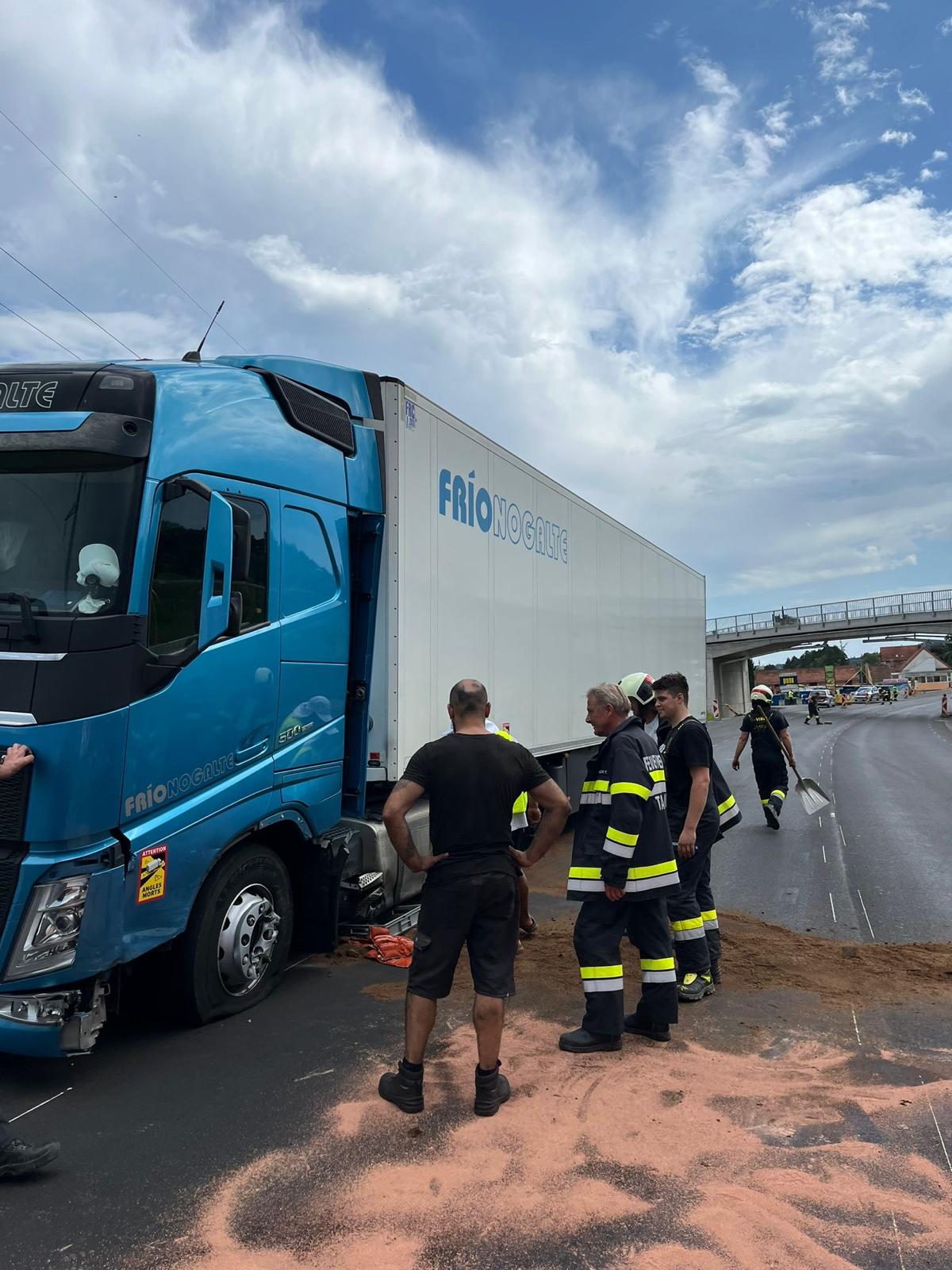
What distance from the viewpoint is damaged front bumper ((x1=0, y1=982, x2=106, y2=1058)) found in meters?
3.46

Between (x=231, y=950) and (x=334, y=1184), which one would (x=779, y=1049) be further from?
(x=231, y=950)

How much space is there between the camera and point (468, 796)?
3668mm

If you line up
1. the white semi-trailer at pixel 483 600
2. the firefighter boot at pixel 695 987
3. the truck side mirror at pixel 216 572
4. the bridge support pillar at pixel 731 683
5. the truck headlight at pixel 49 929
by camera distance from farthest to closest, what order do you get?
the bridge support pillar at pixel 731 683
the white semi-trailer at pixel 483 600
the firefighter boot at pixel 695 987
the truck side mirror at pixel 216 572
the truck headlight at pixel 49 929

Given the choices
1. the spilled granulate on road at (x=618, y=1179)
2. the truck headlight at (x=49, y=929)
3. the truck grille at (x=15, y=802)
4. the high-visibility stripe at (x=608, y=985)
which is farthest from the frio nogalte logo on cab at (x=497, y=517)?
the spilled granulate on road at (x=618, y=1179)

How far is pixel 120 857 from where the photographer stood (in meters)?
3.66

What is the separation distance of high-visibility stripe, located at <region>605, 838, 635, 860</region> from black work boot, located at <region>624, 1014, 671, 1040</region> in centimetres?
93

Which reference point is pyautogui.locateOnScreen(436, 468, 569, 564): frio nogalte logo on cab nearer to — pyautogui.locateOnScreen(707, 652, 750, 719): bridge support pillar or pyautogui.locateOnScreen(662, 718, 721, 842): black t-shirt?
pyautogui.locateOnScreen(662, 718, 721, 842): black t-shirt

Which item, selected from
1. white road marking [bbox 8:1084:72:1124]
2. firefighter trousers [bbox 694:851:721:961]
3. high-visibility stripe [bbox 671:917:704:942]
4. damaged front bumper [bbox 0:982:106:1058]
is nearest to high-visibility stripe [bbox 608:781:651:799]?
high-visibility stripe [bbox 671:917:704:942]

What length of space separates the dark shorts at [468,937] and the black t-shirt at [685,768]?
1.71 metres

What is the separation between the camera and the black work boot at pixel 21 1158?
9.89ft

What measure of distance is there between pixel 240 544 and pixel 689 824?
2893mm

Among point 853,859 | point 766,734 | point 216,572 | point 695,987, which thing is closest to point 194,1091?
point 216,572

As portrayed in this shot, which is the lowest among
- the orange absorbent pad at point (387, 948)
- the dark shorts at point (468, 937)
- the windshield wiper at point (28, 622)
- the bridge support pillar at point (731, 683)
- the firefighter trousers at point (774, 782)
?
the orange absorbent pad at point (387, 948)

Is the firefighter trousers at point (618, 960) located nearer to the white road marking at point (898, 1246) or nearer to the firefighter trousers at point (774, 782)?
the white road marking at point (898, 1246)
